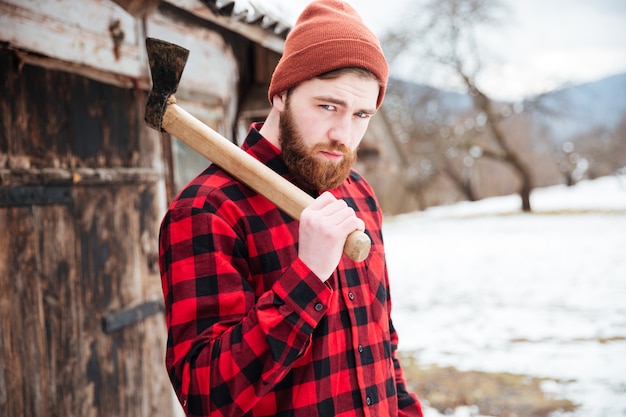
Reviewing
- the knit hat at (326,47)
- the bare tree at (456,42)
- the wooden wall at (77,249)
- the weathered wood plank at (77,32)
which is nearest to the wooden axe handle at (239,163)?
the knit hat at (326,47)

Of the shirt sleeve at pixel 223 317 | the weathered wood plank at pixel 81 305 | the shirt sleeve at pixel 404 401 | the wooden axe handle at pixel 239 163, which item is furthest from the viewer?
the weathered wood plank at pixel 81 305

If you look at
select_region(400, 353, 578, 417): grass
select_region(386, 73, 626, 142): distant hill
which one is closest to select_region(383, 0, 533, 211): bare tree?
select_region(386, 73, 626, 142): distant hill

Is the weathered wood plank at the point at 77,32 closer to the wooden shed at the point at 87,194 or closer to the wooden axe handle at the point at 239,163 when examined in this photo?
the wooden shed at the point at 87,194

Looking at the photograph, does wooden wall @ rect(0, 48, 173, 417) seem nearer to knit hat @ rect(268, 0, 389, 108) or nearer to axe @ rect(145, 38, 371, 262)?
axe @ rect(145, 38, 371, 262)

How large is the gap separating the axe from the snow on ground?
10.8 ft

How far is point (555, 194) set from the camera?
22297mm

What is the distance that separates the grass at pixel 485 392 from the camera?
3.94 meters

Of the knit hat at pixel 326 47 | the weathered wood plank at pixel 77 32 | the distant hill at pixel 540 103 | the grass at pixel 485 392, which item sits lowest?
the grass at pixel 485 392

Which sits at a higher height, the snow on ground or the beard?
the beard

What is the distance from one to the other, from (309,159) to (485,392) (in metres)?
3.67

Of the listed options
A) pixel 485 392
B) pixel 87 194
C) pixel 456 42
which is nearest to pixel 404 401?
pixel 87 194

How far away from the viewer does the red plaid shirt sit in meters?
1.08

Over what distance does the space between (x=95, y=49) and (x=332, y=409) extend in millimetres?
1807

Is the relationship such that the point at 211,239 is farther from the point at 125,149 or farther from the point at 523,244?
the point at 523,244
